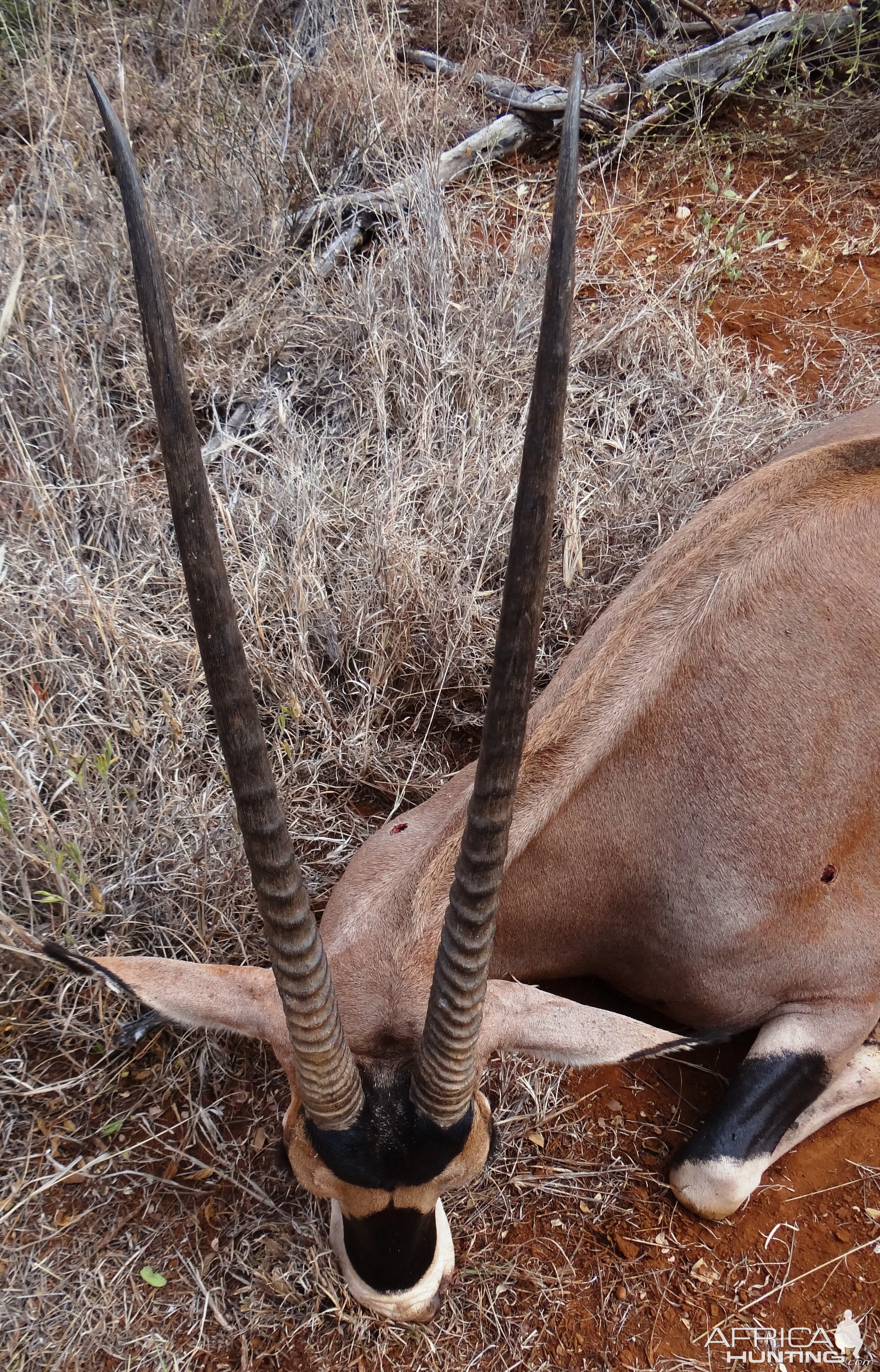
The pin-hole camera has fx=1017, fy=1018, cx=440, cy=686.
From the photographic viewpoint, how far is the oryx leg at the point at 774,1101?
313cm

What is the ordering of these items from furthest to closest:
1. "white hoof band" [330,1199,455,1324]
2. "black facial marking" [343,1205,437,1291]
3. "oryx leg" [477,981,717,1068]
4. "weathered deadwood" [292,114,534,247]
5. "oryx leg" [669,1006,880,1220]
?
"weathered deadwood" [292,114,534,247], "oryx leg" [669,1006,880,1220], "white hoof band" [330,1199,455,1324], "oryx leg" [477,981,717,1068], "black facial marking" [343,1205,437,1291]

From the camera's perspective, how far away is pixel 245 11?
678cm

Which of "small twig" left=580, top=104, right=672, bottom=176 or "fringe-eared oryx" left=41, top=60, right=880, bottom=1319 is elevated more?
"small twig" left=580, top=104, right=672, bottom=176

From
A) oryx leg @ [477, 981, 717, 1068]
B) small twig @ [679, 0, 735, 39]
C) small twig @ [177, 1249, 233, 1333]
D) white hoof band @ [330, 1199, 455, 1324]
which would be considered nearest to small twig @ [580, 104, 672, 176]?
small twig @ [679, 0, 735, 39]

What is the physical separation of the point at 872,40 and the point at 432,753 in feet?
22.1

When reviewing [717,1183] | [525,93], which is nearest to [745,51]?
[525,93]

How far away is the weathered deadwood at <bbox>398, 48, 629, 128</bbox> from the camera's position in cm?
675

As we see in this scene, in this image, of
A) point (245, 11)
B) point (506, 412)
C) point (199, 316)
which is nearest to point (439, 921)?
point (506, 412)

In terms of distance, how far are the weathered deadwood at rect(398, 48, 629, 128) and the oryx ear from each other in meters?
6.12

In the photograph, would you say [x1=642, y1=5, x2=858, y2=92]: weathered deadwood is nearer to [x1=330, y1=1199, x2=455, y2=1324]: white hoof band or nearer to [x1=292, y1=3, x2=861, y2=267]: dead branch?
[x1=292, y1=3, x2=861, y2=267]: dead branch

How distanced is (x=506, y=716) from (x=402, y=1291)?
1797 millimetres

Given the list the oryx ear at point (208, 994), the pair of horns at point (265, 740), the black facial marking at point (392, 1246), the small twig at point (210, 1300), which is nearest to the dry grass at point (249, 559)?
the small twig at point (210, 1300)

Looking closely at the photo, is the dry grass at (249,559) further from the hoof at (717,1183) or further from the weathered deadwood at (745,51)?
the weathered deadwood at (745,51)

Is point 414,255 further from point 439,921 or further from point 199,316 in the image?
point 439,921
